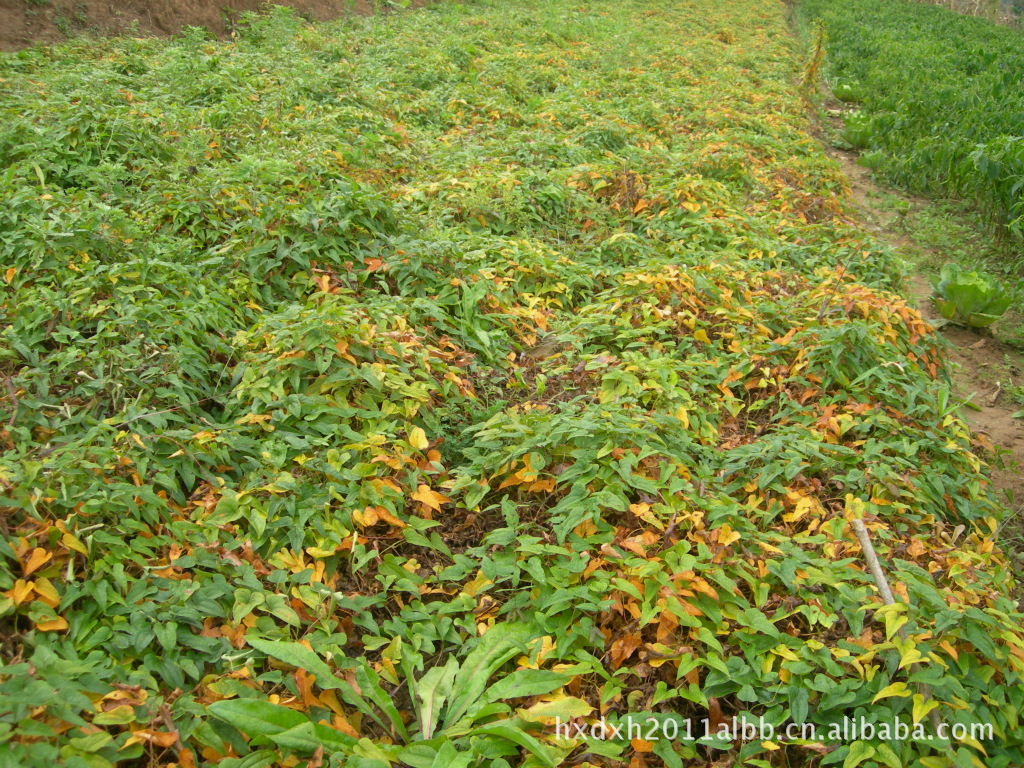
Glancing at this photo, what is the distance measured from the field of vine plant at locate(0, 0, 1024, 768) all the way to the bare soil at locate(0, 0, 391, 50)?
2466 millimetres

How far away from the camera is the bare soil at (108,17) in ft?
24.7

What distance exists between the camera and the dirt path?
379 centimetres

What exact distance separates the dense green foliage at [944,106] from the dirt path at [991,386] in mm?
904

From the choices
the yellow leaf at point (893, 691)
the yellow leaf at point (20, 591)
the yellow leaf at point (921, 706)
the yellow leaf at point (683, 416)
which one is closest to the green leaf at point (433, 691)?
the yellow leaf at point (20, 591)

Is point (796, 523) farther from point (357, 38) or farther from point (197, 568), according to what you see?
point (357, 38)

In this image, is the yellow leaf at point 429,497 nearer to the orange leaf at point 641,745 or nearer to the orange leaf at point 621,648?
the orange leaf at point 621,648

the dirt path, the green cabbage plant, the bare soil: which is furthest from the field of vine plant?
the bare soil

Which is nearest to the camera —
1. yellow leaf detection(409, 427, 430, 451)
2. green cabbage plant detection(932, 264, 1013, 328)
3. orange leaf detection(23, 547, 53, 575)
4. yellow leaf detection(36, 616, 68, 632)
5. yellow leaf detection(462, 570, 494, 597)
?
yellow leaf detection(36, 616, 68, 632)

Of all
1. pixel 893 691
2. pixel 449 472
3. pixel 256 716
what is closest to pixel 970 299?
pixel 893 691

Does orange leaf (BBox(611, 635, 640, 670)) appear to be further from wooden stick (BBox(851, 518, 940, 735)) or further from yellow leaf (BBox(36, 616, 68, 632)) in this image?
yellow leaf (BBox(36, 616, 68, 632))

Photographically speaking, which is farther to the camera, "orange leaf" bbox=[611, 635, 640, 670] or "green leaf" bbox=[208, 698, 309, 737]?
"orange leaf" bbox=[611, 635, 640, 670]

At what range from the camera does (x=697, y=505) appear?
9.57 feet

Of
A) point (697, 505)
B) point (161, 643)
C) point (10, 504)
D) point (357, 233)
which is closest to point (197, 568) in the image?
point (161, 643)

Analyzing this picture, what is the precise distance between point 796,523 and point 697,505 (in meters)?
0.61
